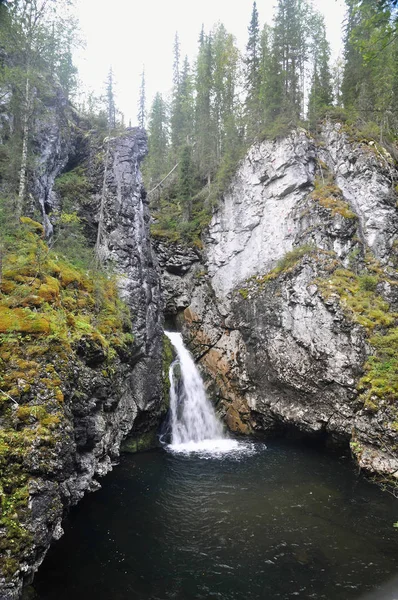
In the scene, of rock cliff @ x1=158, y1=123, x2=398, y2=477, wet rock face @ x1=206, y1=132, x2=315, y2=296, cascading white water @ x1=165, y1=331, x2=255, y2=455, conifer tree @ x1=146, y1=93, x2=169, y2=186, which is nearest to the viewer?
rock cliff @ x1=158, y1=123, x2=398, y2=477

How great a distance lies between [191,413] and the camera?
20812mm

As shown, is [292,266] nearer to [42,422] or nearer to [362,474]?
[362,474]

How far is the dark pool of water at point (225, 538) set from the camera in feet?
27.3

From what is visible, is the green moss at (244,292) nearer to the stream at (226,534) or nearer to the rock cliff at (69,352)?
the rock cliff at (69,352)

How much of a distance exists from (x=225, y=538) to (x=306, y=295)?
1255 cm

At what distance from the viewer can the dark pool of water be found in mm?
8328

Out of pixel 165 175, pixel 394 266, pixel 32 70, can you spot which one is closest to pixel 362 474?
pixel 394 266

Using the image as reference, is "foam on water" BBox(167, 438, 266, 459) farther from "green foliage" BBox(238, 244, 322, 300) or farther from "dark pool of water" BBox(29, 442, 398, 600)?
"green foliage" BBox(238, 244, 322, 300)

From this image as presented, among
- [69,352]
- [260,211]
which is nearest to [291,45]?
[260,211]

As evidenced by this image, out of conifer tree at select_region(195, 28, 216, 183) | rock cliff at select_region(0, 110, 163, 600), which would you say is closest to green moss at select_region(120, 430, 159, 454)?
rock cliff at select_region(0, 110, 163, 600)

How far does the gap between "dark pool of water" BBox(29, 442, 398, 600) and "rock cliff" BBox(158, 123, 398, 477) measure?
337cm

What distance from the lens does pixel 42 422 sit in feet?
25.1

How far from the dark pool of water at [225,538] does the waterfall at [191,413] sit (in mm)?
4303

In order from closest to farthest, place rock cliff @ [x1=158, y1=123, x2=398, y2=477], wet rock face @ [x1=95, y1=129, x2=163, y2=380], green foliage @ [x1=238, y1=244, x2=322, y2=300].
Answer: rock cliff @ [x1=158, y1=123, x2=398, y2=477] < wet rock face @ [x1=95, y1=129, x2=163, y2=380] < green foliage @ [x1=238, y1=244, x2=322, y2=300]
